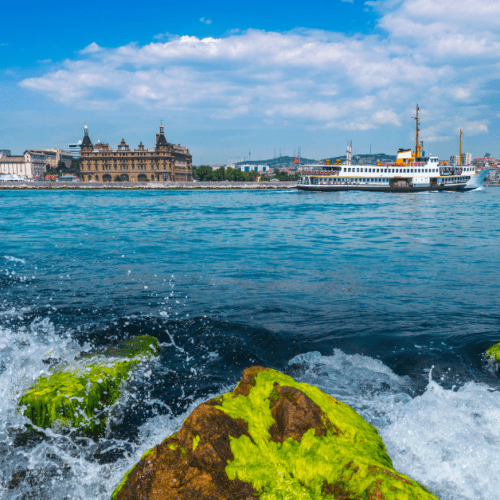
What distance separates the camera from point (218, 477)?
7.79ft

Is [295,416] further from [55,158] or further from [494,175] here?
[55,158]

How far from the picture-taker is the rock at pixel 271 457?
2.26 m

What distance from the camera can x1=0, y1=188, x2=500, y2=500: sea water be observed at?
309 cm

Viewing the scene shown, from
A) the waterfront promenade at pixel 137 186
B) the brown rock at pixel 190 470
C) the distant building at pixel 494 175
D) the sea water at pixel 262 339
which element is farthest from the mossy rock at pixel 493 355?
the distant building at pixel 494 175

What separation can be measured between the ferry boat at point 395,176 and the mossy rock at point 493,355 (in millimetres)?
55692

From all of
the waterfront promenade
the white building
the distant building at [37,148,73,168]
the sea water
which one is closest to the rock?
the sea water

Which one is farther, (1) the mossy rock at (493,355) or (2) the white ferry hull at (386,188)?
(2) the white ferry hull at (386,188)

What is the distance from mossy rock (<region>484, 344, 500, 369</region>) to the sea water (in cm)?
19

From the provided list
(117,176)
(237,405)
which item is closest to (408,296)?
(237,405)

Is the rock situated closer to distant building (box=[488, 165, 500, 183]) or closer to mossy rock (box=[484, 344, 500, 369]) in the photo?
mossy rock (box=[484, 344, 500, 369])

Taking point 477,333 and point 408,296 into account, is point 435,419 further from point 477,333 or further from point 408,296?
point 408,296

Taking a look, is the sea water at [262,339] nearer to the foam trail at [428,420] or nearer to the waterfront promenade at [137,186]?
the foam trail at [428,420]

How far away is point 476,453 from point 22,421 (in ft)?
12.2

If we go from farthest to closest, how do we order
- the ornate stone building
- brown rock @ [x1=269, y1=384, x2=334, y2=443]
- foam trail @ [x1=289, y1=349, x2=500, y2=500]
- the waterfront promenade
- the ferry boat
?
the ornate stone building < the waterfront promenade < the ferry boat < foam trail @ [x1=289, y1=349, x2=500, y2=500] < brown rock @ [x1=269, y1=384, x2=334, y2=443]
